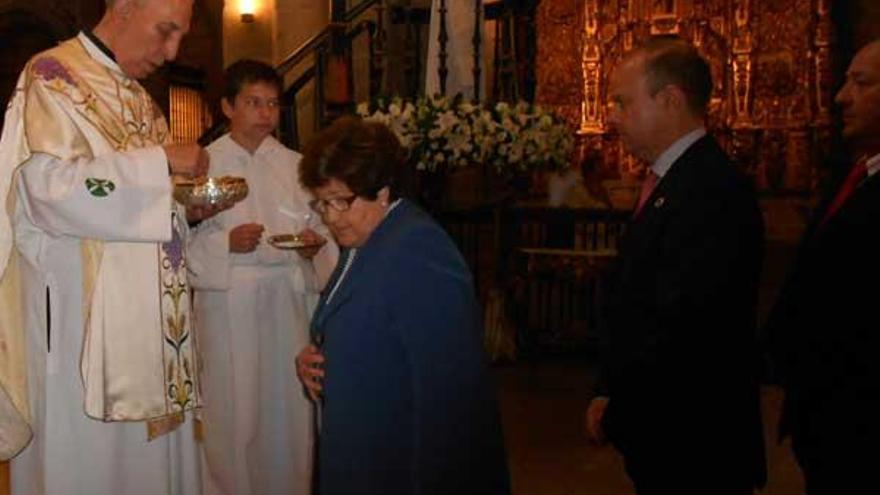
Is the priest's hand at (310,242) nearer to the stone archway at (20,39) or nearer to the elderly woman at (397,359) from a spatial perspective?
the elderly woman at (397,359)

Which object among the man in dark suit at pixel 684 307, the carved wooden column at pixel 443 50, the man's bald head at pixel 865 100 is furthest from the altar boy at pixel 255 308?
the carved wooden column at pixel 443 50

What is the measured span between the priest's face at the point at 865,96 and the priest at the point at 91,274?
6.12 feet

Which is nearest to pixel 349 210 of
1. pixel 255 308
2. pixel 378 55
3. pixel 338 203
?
pixel 338 203

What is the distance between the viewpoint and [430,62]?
688cm

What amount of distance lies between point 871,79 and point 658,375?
108 cm

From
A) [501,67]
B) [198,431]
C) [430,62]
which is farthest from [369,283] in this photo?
[501,67]

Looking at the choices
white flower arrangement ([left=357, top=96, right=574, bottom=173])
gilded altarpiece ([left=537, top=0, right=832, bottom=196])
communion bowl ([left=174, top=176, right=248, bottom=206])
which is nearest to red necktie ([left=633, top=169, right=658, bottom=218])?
communion bowl ([left=174, top=176, right=248, bottom=206])

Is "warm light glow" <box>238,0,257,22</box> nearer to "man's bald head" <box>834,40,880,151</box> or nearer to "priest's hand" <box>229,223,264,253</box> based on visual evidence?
"priest's hand" <box>229,223,264,253</box>

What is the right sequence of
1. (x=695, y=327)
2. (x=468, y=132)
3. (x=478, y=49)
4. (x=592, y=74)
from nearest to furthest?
(x=695, y=327)
(x=468, y=132)
(x=478, y=49)
(x=592, y=74)

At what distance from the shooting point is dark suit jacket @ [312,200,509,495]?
2080 millimetres

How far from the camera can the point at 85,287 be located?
8.95 ft

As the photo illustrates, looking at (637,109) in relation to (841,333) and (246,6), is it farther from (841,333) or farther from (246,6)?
(246,6)

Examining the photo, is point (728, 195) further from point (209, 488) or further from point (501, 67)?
point (501, 67)

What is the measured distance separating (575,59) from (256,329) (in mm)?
9199
